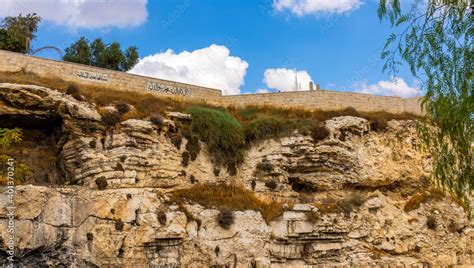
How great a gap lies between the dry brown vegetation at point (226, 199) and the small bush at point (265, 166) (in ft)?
4.52

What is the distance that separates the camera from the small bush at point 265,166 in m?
23.2

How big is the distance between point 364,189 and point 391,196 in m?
1.61

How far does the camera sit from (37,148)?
69.9ft

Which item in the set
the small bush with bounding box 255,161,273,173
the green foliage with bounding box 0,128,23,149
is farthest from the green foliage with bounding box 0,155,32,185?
the small bush with bounding box 255,161,273,173

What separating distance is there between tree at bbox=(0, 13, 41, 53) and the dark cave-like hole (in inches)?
431

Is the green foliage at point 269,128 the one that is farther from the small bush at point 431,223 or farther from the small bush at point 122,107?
the small bush at point 431,223

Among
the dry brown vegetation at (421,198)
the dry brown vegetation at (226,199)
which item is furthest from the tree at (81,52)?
the dry brown vegetation at (421,198)

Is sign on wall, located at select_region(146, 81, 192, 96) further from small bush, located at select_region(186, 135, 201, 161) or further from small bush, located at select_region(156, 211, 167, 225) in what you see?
small bush, located at select_region(156, 211, 167, 225)

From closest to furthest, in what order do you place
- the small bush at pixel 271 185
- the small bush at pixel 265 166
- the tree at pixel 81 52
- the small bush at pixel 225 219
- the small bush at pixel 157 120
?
the small bush at pixel 225 219 → the small bush at pixel 157 120 → the small bush at pixel 271 185 → the small bush at pixel 265 166 → the tree at pixel 81 52

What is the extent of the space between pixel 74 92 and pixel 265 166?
9.20 m

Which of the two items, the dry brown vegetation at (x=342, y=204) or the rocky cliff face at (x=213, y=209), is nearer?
the rocky cliff face at (x=213, y=209)

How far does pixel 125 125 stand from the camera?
20516 mm

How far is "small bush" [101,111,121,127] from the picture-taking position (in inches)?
805

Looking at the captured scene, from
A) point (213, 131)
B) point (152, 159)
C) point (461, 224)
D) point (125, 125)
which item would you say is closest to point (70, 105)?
point (125, 125)
